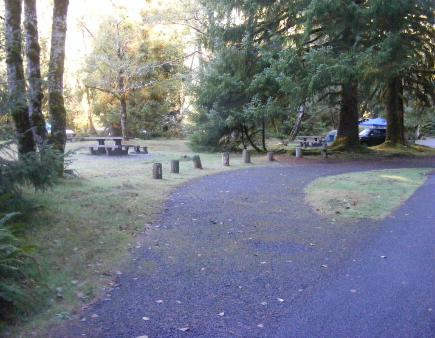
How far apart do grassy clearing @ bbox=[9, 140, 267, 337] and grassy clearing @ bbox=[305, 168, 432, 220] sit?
3.73 metres

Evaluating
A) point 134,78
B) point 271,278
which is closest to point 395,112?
point 134,78

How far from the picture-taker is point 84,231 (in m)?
7.77

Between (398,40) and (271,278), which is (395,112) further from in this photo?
(271,278)

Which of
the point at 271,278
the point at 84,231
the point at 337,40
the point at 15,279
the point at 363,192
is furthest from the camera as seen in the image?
the point at 337,40

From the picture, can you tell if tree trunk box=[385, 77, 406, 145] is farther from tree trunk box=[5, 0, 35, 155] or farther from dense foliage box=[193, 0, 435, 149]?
tree trunk box=[5, 0, 35, 155]

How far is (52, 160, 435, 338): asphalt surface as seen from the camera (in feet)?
14.6

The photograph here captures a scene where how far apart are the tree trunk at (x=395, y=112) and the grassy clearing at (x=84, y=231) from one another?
1633 centimetres

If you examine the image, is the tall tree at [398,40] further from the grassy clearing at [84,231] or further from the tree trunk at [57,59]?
the tree trunk at [57,59]

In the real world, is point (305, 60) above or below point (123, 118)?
above

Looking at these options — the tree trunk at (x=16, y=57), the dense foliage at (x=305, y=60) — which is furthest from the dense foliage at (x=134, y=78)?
the tree trunk at (x=16, y=57)

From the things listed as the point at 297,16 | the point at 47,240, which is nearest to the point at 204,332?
the point at 47,240

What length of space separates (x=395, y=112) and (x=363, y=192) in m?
15.2

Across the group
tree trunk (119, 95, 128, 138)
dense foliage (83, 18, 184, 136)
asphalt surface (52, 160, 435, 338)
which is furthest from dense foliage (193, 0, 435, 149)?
tree trunk (119, 95, 128, 138)

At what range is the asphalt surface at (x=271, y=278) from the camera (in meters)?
4.45
